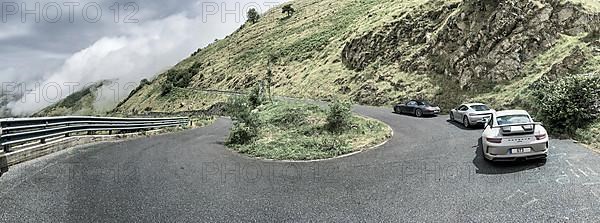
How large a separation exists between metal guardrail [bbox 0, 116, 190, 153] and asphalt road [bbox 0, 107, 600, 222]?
628 millimetres

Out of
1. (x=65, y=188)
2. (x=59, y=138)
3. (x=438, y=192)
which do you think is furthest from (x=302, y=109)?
(x=65, y=188)

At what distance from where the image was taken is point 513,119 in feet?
40.8

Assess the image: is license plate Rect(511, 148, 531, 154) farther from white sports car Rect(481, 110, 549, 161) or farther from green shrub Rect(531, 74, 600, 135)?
green shrub Rect(531, 74, 600, 135)

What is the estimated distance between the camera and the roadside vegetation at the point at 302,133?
14781 millimetres

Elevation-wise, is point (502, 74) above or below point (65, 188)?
above

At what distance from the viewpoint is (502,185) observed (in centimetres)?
932

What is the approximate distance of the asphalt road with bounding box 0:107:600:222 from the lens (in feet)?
21.9

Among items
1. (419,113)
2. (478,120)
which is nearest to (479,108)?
(478,120)

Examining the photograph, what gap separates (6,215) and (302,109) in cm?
1997

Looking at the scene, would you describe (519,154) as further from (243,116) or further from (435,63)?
(435,63)

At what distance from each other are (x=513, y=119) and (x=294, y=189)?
7924 mm

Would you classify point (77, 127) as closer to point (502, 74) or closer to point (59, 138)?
point (59, 138)

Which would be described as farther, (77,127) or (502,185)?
(77,127)

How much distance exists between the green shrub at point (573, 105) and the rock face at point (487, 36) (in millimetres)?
13957
